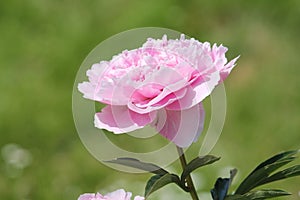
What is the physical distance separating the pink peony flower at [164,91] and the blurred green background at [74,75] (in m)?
0.89

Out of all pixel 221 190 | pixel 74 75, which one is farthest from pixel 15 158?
pixel 221 190

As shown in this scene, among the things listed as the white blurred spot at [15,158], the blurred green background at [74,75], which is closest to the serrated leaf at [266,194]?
the blurred green background at [74,75]

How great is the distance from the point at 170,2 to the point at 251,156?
2.52 ft

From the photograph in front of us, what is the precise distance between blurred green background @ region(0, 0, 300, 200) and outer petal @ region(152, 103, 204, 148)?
2.90 feet

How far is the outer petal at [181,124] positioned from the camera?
2.15ft

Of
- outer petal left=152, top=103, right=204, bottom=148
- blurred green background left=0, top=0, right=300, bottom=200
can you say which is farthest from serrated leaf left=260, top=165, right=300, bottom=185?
blurred green background left=0, top=0, right=300, bottom=200

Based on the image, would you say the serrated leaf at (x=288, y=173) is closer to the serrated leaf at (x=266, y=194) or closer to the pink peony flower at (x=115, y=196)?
the serrated leaf at (x=266, y=194)

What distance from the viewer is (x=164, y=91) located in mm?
648

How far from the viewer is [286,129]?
1.94 m

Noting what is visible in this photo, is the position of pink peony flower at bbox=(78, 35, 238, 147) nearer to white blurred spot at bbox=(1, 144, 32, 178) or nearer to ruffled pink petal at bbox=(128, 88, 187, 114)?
ruffled pink petal at bbox=(128, 88, 187, 114)

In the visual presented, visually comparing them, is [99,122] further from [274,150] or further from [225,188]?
[274,150]

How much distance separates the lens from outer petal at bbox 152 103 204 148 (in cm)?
66

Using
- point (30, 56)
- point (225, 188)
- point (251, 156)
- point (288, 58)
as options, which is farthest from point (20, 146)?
point (225, 188)

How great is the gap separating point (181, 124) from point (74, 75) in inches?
61.9
